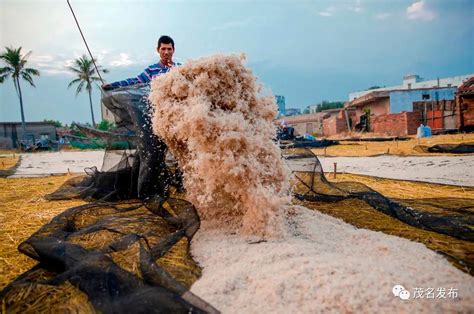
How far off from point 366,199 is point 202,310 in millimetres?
2434

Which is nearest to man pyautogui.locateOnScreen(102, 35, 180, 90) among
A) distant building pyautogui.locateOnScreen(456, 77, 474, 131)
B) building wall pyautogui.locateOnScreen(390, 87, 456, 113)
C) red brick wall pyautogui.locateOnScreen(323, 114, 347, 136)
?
distant building pyautogui.locateOnScreen(456, 77, 474, 131)

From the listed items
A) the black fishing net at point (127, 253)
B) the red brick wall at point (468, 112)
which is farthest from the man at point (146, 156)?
the red brick wall at point (468, 112)

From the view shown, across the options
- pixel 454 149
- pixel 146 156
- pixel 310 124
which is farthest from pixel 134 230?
pixel 310 124

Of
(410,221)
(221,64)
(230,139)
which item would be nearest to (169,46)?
(221,64)

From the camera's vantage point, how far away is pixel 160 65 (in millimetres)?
4398

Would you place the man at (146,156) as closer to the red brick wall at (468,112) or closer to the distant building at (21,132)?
the red brick wall at (468,112)

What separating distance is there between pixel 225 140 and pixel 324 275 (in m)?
1.20

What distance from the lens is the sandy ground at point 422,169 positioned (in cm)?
548

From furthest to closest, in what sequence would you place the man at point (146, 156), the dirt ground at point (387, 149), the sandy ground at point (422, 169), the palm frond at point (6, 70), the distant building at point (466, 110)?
the palm frond at point (6, 70) → the distant building at point (466, 110) → the dirt ground at point (387, 149) → the sandy ground at point (422, 169) → the man at point (146, 156)

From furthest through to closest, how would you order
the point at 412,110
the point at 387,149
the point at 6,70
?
the point at 6,70
the point at 412,110
the point at 387,149

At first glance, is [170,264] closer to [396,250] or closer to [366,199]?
[396,250]

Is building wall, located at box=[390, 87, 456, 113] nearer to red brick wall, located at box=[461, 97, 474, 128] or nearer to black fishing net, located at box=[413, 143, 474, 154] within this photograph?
red brick wall, located at box=[461, 97, 474, 128]

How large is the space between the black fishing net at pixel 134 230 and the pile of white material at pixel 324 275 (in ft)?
0.58

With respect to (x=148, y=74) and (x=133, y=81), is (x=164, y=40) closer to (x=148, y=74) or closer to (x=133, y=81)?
(x=148, y=74)
